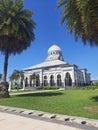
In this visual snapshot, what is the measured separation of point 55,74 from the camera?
83625mm

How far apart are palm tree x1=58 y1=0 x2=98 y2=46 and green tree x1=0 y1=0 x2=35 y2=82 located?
386 inches

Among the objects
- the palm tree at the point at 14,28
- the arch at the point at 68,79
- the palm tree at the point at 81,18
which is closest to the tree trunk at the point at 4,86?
the palm tree at the point at 14,28

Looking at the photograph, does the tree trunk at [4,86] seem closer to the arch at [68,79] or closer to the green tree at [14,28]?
the green tree at [14,28]

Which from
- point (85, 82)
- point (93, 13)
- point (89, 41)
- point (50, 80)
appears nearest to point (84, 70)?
point (85, 82)

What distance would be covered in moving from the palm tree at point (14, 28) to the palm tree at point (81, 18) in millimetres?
9801

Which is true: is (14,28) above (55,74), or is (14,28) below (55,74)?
above

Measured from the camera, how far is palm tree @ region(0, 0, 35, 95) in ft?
77.3

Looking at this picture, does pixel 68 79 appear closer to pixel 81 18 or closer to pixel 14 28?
pixel 14 28

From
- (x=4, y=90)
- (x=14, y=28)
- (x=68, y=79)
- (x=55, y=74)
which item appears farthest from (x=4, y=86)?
(x=55, y=74)

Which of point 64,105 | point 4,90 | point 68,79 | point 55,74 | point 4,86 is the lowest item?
point 64,105

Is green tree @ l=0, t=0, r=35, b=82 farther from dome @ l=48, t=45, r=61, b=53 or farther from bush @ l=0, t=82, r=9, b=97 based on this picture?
dome @ l=48, t=45, r=61, b=53

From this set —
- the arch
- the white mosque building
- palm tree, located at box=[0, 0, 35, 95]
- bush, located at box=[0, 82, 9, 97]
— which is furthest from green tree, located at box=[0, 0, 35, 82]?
the arch

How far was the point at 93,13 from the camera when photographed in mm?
10586

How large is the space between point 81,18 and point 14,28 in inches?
512
